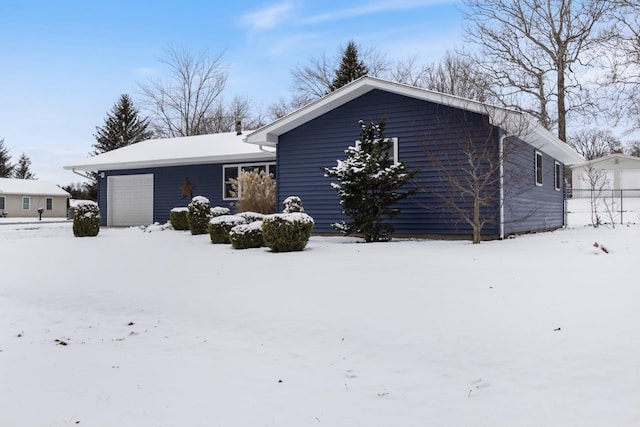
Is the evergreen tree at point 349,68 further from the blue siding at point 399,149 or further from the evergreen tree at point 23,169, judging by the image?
the evergreen tree at point 23,169

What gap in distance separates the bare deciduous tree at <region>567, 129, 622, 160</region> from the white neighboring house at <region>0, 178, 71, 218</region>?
48.7 m

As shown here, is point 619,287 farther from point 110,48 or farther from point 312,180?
point 110,48

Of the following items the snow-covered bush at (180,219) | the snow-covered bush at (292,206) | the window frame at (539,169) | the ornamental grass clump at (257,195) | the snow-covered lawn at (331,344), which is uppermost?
the window frame at (539,169)

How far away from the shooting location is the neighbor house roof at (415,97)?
33.7 ft

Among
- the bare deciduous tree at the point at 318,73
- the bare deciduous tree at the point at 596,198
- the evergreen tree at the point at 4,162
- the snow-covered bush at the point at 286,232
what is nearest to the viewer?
the snow-covered bush at the point at 286,232

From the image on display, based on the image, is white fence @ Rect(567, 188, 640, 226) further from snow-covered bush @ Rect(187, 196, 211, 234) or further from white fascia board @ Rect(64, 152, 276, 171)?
snow-covered bush @ Rect(187, 196, 211, 234)

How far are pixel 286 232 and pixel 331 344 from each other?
5.23 meters

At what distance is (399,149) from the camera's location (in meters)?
11.7

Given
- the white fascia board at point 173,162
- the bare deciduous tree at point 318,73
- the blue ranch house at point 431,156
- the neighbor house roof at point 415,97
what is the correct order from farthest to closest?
the bare deciduous tree at point 318,73 → the white fascia board at point 173,162 → the blue ranch house at point 431,156 → the neighbor house roof at point 415,97

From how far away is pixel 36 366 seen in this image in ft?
12.5

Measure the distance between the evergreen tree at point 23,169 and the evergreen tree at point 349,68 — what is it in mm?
38425

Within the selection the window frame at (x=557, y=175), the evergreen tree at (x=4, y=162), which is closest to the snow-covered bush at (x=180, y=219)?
the window frame at (x=557, y=175)

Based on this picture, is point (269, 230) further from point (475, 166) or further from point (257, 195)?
point (257, 195)

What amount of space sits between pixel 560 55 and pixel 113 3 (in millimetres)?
21600
